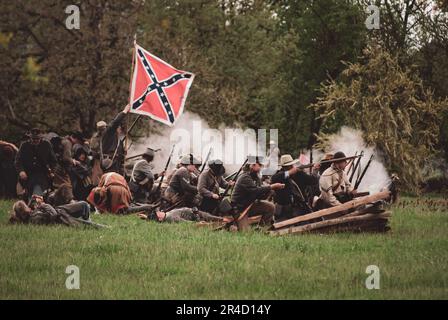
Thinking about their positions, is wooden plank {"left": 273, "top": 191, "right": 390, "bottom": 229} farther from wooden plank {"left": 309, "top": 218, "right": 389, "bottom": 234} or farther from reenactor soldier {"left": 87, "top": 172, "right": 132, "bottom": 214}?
reenactor soldier {"left": 87, "top": 172, "right": 132, "bottom": 214}

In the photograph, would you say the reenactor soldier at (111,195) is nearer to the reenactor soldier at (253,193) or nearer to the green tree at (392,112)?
the reenactor soldier at (253,193)

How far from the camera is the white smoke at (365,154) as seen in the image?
26.6m

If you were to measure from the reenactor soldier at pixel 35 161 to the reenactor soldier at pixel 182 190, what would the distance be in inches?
111

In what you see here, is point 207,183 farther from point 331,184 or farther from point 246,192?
point 331,184

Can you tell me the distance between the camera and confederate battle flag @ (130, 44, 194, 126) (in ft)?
71.2

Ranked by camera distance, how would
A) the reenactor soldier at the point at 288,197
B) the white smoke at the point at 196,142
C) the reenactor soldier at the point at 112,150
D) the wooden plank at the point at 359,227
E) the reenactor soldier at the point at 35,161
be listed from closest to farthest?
the wooden plank at the point at 359,227 → the reenactor soldier at the point at 288,197 → the reenactor soldier at the point at 35,161 → the reenactor soldier at the point at 112,150 → the white smoke at the point at 196,142

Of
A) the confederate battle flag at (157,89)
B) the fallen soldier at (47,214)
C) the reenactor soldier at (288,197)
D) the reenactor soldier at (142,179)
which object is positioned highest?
the confederate battle flag at (157,89)

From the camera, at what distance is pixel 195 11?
4162 cm

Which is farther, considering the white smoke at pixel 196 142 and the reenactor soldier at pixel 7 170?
the white smoke at pixel 196 142

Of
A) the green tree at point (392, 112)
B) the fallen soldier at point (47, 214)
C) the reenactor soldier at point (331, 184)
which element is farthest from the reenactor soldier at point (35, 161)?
the green tree at point (392, 112)

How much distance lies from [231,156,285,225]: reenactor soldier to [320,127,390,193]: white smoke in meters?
7.12

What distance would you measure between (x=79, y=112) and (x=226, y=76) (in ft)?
31.1
